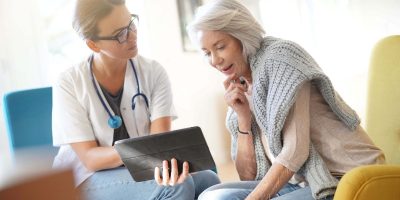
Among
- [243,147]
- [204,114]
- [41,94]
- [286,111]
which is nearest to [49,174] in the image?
[286,111]

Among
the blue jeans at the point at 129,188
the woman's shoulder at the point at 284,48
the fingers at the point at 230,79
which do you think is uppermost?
the woman's shoulder at the point at 284,48

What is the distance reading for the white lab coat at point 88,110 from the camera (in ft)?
5.00

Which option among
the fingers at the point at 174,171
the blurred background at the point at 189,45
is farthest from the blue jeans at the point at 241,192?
the blurred background at the point at 189,45

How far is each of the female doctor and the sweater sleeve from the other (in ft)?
1.49

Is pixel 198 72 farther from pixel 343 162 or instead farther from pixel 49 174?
pixel 49 174

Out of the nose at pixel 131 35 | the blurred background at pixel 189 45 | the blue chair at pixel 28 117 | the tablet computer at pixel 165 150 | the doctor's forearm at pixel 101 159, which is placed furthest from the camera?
the blurred background at pixel 189 45

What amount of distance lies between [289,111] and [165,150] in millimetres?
374

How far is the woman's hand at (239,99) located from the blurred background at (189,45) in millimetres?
1295

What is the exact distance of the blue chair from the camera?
169 centimetres

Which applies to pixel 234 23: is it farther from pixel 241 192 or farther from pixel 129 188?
pixel 129 188

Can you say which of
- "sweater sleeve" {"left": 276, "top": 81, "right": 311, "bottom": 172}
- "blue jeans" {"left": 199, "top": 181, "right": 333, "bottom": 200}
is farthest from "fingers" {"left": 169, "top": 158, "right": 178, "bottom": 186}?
"sweater sleeve" {"left": 276, "top": 81, "right": 311, "bottom": 172}

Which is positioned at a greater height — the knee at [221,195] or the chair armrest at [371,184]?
the chair armrest at [371,184]

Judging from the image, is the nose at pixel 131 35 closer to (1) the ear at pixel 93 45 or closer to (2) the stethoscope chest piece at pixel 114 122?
(1) the ear at pixel 93 45

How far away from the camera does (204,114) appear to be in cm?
348
